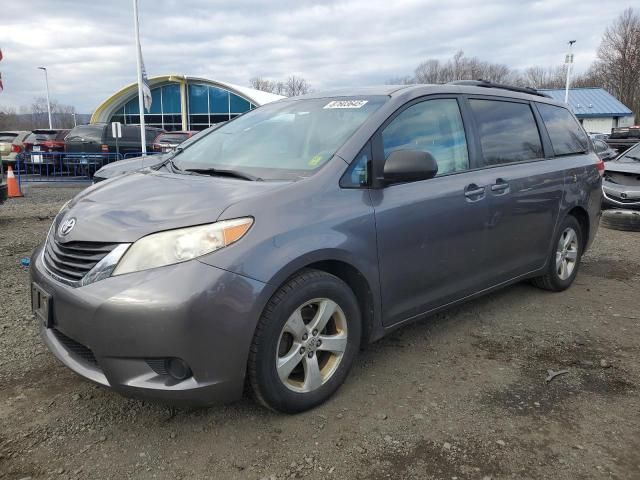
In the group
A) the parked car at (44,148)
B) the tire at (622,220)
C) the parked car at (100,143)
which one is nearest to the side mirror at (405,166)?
the tire at (622,220)

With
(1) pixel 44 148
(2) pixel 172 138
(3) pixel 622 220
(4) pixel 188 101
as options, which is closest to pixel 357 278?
(3) pixel 622 220

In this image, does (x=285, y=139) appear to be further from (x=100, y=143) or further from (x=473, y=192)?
(x=100, y=143)

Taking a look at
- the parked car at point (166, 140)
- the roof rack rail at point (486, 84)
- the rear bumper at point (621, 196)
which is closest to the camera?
the roof rack rail at point (486, 84)

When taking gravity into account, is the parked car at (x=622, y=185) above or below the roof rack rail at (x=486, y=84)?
below

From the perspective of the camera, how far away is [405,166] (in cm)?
295

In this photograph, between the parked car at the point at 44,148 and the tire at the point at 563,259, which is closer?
the tire at the point at 563,259

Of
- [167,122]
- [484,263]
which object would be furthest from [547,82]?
[484,263]

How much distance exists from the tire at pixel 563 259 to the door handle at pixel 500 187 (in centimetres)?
106

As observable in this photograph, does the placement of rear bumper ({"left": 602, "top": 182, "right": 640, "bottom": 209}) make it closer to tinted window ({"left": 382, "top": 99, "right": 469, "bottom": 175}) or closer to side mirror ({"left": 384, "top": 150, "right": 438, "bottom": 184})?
tinted window ({"left": 382, "top": 99, "right": 469, "bottom": 175})

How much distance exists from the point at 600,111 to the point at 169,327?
206 ft

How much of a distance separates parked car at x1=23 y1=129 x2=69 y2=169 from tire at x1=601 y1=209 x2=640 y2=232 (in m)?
14.1

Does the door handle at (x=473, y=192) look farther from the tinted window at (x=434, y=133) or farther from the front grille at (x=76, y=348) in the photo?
the front grille at (x=76, y=348)

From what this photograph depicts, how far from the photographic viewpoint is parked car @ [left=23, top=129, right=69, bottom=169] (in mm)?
15860

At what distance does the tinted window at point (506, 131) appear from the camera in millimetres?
3914
